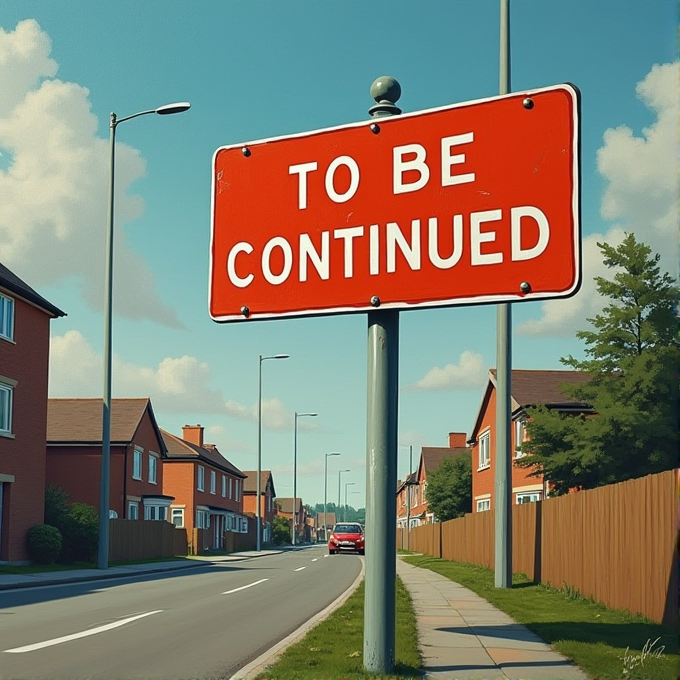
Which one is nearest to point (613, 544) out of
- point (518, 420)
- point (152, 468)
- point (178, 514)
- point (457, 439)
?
point (518, 420)

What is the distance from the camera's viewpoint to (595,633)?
11.3 meters

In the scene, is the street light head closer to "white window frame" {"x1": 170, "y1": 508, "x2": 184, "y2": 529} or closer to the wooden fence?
the wooden fence

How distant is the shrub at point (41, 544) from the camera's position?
107ft

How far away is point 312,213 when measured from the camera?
7.29 m

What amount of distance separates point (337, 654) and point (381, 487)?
2883 mm

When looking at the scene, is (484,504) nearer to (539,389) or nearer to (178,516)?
(539,389)

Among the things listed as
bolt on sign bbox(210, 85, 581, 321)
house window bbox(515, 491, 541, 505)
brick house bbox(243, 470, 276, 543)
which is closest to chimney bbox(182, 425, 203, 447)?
brick house bbox(243, 470, 276, 543)

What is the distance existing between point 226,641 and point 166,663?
2.06m

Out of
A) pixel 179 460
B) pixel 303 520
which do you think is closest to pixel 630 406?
pixel 179 460

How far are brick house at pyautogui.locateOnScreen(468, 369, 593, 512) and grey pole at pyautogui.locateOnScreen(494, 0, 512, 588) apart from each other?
567 inches

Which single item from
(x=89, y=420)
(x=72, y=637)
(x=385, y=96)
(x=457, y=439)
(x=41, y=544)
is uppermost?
(x=385, y=96)

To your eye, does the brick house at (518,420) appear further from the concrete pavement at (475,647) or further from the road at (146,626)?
the concrete pavement at (475,647)

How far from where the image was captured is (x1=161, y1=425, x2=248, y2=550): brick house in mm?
64625

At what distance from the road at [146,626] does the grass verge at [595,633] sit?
340 centimetres
